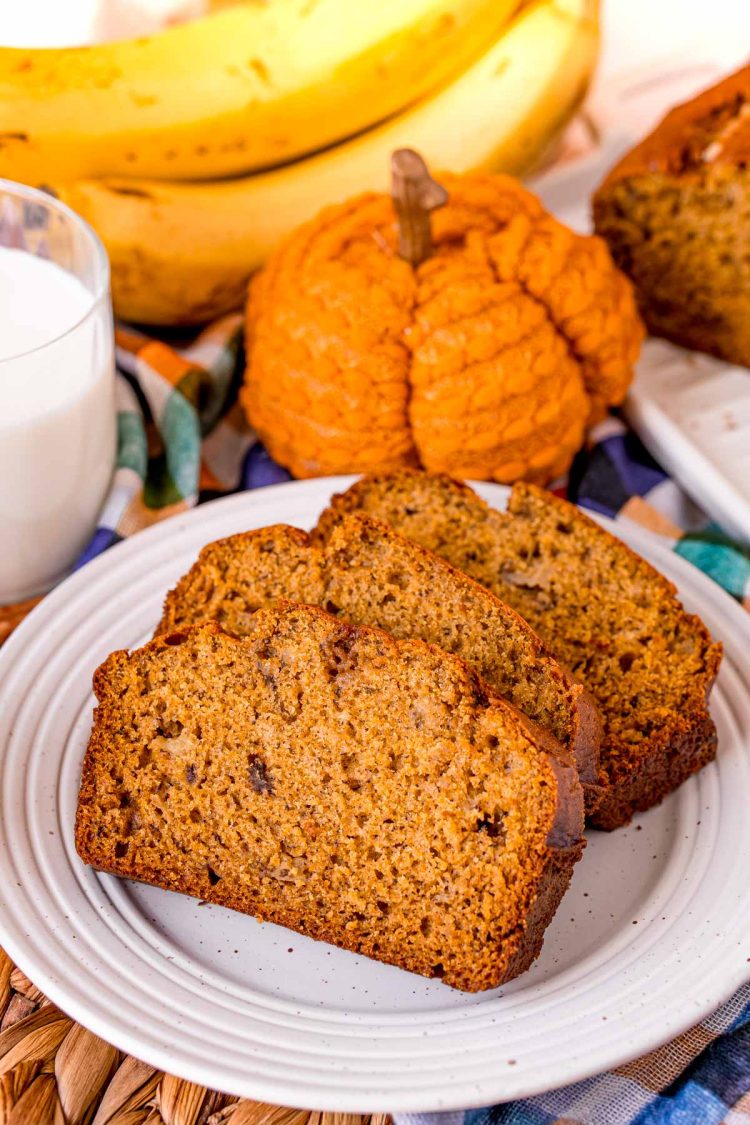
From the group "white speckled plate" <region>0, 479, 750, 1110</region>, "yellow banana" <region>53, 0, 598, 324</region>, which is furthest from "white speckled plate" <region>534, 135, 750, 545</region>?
"yellow banana" <region>53, 0, 598, 324</region>

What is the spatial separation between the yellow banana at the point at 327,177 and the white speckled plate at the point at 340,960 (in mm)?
1039

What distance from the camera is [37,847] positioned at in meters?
1.96

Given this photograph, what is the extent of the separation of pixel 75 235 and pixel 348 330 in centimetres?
59

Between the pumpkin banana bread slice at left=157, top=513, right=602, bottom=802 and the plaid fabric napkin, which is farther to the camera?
the plaid fabric napkin

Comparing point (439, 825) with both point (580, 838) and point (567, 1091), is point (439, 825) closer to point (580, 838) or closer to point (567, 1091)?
point (580, 838)

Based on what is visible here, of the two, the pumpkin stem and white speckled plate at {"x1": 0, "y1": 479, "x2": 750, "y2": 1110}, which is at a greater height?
the pumpkin stem

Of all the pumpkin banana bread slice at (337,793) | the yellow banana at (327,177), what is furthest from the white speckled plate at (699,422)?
the pumpkin banana bread slice at (337,793)

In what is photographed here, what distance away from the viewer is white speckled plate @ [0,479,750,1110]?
5.38 ft

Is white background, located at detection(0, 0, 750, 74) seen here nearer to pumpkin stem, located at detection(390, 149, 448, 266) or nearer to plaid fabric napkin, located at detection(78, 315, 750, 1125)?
plaid fabric napkin, located at detection(78, 315, 750, 1125)

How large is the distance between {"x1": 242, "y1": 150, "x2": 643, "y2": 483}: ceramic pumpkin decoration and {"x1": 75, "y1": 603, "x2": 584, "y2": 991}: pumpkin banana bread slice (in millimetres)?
794

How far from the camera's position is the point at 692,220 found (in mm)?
3092

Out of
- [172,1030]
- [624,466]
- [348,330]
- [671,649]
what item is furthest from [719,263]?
[172,1030]

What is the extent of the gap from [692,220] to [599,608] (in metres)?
1.29

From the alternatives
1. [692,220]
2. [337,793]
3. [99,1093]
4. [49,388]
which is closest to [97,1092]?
[99,1093]
